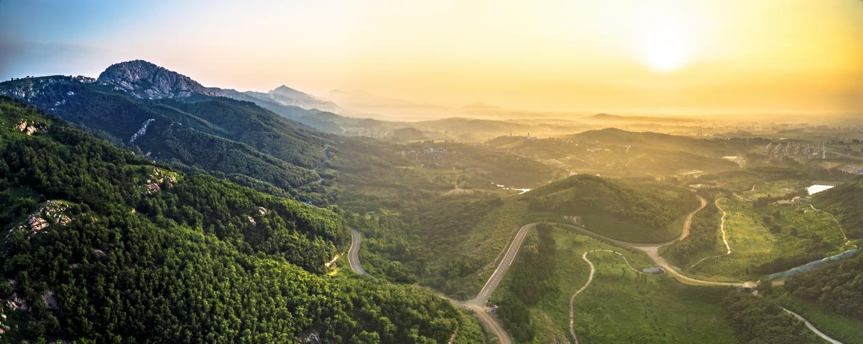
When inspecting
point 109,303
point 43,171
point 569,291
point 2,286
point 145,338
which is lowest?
point 569,291

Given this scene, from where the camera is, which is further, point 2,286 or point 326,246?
point 326,246

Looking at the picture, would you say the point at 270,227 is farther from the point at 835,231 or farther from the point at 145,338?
the point at 835,231

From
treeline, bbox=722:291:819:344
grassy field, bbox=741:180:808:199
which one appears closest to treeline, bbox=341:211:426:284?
treeline, bbox=722:291:819:344

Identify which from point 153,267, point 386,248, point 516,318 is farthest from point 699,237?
point 153,267

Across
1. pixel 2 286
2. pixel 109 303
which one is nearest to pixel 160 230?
pixel 109 303

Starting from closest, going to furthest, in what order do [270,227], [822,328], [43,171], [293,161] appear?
[822,328], [43,171], [270,227], [293,161]

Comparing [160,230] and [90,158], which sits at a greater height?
[90,158]
